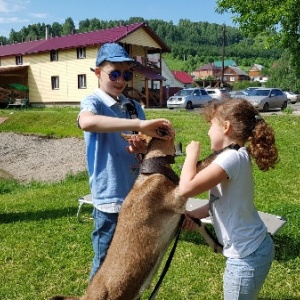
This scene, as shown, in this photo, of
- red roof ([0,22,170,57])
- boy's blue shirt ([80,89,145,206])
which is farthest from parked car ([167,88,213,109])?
boy's blue shirt ([80,89,145,206])

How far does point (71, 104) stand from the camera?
131ft

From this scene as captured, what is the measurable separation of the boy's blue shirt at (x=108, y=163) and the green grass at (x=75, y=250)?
1847 mm

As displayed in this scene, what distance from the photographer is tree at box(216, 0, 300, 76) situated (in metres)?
19.2

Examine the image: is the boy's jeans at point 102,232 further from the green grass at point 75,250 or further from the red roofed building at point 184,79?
the red roofed building at point 184,79

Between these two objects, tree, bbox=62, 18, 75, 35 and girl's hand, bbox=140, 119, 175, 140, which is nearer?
girl's hand, bbox=140, 119, 175, 140

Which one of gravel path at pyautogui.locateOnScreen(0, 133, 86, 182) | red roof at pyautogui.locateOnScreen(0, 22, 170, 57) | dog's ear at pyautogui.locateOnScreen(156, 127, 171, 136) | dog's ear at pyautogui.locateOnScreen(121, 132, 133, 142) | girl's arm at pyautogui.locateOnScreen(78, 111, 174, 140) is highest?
red roof at pyautogui.locateOnScreen(0, 22, 170, 57)

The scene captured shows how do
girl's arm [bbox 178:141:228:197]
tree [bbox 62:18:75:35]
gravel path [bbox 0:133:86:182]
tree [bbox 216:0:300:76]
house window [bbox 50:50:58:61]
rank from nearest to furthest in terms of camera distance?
girl's arm [bbox 178:141:228:197]
gravel path [bbox 0:133:86:182]
tree [bbox 216:0:300:76]
house window [bbox 50:50:58:61]
tree [bbox 62:18:75:35]

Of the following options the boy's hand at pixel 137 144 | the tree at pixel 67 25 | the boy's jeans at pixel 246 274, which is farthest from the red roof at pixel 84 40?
the tree at pixel 67 25

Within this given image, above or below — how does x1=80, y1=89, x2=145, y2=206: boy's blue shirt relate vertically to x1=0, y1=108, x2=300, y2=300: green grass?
above

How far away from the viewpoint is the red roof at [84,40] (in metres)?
35.9

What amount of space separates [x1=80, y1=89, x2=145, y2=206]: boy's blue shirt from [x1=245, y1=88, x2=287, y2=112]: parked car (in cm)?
2530

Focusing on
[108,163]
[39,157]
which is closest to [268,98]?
[39,157]

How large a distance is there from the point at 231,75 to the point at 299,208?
130m

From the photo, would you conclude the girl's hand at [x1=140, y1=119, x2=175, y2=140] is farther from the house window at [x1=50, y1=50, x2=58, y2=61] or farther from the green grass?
the house window at [x1=50, y1=50, x2=58, y2=61]
